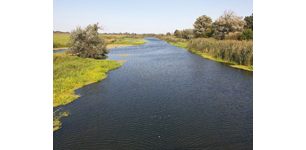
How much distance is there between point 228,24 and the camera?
55500 millimetres

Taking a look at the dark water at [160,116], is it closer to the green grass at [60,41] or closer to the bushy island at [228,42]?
the bushy island at [228,42]

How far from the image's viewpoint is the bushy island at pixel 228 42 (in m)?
29.1

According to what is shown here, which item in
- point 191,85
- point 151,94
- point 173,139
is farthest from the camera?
point 191,85

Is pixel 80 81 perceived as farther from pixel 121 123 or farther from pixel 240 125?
pixel 240 125

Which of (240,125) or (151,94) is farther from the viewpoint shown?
(151,94)

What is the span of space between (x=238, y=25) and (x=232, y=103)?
47.5m

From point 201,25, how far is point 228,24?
89.3 feet

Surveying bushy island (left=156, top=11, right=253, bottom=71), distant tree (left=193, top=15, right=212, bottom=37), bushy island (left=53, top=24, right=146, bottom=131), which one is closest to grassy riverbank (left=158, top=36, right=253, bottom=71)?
bushy island (left=156, top=11, right=253, bottom=71)

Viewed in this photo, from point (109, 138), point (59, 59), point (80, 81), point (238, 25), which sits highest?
point (238, 25)

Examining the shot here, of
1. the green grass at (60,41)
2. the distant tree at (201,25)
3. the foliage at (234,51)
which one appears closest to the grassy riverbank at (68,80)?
the green grass at (60,41)

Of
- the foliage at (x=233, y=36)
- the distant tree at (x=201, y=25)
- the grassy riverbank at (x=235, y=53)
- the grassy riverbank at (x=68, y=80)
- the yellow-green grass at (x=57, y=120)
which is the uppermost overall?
the distant tree at (x=201, y=25)

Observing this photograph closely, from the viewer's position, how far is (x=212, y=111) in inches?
512

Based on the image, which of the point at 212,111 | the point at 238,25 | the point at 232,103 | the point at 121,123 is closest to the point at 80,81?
the point at 121,123
